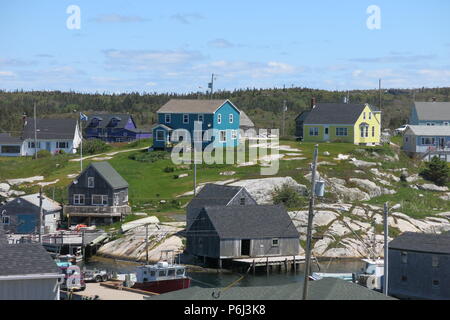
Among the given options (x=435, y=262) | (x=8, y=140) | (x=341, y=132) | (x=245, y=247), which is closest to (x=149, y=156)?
(x=341, y=132)

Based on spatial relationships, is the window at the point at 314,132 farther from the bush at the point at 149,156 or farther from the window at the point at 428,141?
the bush at the point at 149,156

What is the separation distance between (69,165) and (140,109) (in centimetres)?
7258

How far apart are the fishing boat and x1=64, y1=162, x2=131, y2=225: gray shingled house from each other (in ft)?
75.7

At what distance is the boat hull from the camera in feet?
170

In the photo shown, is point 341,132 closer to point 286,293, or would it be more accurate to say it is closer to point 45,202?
point 45,202

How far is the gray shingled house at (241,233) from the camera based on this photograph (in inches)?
2472

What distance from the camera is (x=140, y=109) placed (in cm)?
16512

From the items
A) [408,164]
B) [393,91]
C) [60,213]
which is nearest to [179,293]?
[60,213]

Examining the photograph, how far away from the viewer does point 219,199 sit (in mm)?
68625

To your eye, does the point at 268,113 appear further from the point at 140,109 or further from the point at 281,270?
the point at 281,270

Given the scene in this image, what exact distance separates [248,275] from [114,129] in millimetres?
69262

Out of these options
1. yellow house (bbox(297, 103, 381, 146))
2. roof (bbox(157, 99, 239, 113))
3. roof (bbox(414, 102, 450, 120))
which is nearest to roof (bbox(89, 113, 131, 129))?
roof (bbox(157, 99, 239, 113))

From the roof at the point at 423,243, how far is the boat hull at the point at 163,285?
11.9 metres

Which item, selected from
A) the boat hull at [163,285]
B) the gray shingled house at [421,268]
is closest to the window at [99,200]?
Result: the boat hull at [163,285]
